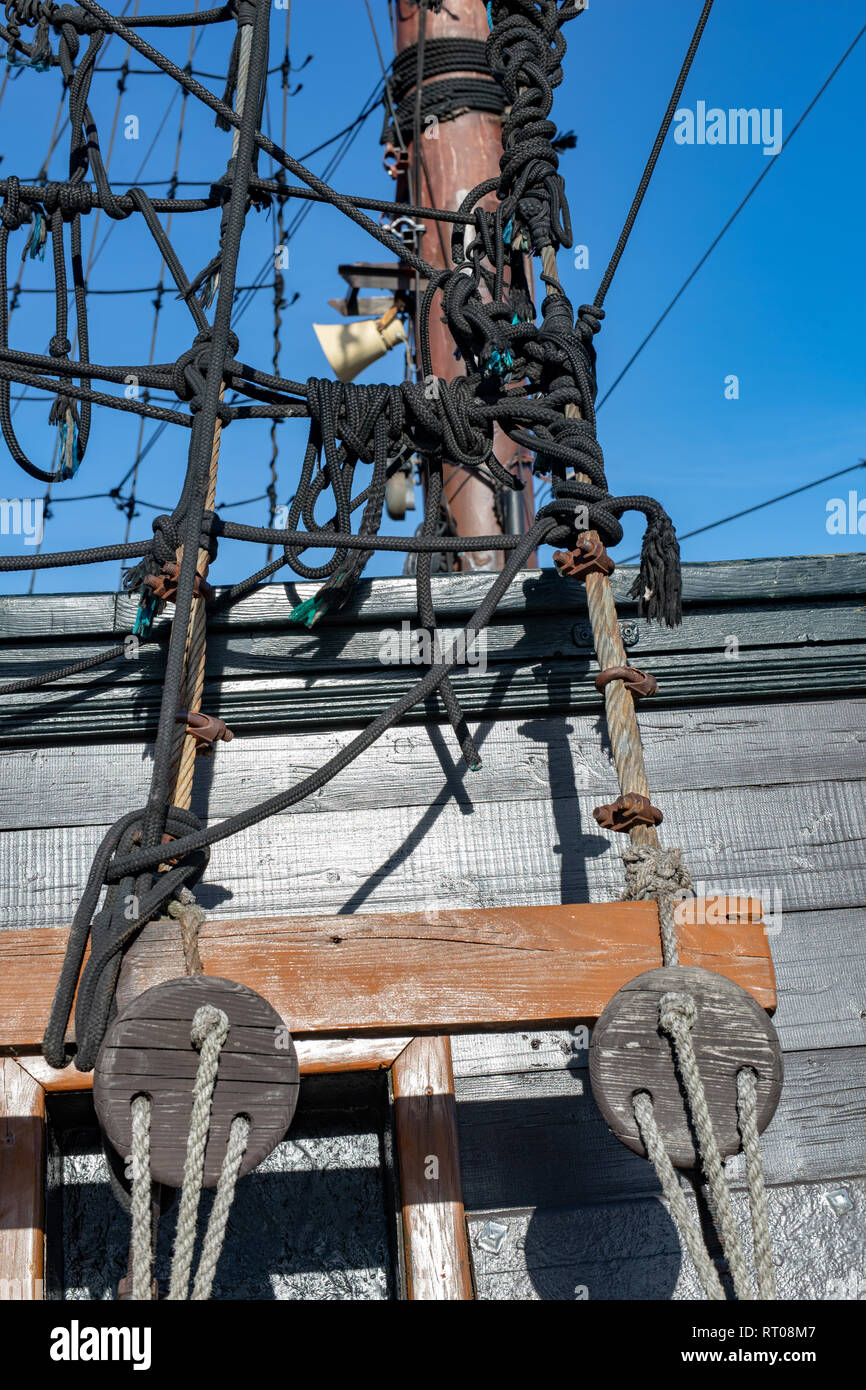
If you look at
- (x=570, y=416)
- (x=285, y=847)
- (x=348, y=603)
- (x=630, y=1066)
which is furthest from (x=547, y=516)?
(x=630, y=1066)

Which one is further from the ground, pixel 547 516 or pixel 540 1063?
pixel 547 516

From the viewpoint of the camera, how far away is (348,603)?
260cm

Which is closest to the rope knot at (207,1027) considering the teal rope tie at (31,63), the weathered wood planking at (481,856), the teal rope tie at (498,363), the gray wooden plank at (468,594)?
the weathered wood planking at (481,856)

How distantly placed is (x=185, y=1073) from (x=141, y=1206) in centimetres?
17

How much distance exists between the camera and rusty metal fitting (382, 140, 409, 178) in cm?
577

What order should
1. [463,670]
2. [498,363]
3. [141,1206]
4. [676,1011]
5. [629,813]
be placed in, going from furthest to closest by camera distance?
1. [463,670]
2. [498,363]
3. [629,813]
4. [676,1011]
5. [141,1206]

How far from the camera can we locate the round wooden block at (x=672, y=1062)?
154 centimetres

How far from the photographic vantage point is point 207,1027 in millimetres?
1484

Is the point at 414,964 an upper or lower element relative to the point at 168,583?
lower

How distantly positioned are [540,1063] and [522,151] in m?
2.04

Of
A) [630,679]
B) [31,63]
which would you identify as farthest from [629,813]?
[31,63]

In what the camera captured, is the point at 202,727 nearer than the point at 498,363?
Yes

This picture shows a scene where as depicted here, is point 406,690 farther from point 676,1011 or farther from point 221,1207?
point 221,1207
